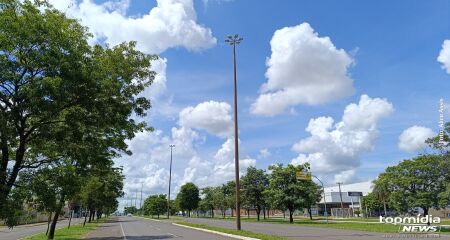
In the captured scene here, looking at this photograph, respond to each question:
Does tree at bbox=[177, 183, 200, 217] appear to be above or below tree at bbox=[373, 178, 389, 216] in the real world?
above

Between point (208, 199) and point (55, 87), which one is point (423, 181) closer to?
point (55, 87)

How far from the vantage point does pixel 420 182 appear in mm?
37469

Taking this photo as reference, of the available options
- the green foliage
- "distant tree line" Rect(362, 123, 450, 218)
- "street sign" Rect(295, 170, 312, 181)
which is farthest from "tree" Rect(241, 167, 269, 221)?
the green foliage

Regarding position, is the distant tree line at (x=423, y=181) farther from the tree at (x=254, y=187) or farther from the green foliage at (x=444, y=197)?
the tree at (x=254, y=187)

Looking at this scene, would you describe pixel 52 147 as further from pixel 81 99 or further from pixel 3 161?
pixel 81 99

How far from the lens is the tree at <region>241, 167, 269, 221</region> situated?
7431cm

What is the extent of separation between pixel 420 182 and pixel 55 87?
1342 inches

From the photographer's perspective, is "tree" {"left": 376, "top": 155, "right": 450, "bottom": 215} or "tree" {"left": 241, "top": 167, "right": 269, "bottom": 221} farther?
"tree" {"left": 241, "top": 167, "right": 269, "bottom": 221}

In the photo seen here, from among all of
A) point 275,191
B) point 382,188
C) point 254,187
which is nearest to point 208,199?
point 254,187

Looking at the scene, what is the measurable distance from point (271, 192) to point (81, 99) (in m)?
49.2

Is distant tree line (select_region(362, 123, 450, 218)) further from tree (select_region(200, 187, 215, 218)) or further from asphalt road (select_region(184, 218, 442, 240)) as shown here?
tree (select_region(200, 187, 215, 218))

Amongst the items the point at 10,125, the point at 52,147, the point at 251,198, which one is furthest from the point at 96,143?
the point at 251,198

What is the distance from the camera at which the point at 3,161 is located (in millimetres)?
14414

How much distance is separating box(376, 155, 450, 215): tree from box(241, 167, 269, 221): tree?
3644 centimetres
